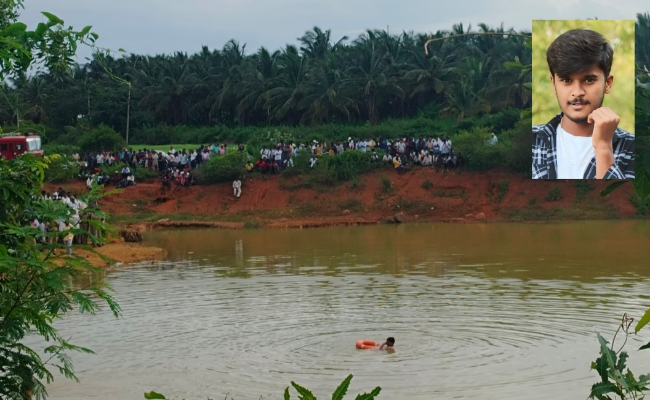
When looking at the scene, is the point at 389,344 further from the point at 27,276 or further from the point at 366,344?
the point at 27,276

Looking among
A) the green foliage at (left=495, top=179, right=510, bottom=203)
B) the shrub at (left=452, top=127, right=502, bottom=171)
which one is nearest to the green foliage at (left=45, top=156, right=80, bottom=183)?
the green foliage at (left=495, top=179, right=510, bottom=203)

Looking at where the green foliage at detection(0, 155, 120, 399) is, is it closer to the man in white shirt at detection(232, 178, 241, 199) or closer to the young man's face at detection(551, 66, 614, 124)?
the young man's face at detection(551, 66, 614, 124)

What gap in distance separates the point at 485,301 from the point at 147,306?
593 centimetres

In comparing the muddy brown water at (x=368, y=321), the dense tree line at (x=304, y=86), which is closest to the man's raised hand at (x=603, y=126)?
the muddy brown water at (x=368, y=321)

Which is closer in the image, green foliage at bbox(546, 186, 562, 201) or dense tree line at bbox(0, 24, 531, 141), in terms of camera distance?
green foliage at bbox(546, 186, 562, 201)

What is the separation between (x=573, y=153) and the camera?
20.0 metres

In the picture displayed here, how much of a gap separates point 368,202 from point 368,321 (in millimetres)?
23064

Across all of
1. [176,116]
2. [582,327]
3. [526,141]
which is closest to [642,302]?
[582,327]

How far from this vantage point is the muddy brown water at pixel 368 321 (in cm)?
1088

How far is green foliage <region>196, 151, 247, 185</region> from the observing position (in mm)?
39625

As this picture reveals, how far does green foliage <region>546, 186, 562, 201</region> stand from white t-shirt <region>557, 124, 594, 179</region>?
48.7ft

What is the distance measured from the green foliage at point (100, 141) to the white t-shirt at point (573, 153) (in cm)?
2890

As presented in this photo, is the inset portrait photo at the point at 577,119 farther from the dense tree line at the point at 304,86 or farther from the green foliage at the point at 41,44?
the dense tree line at the point at 304,86

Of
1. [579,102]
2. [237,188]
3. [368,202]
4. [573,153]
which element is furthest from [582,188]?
[579,102]
